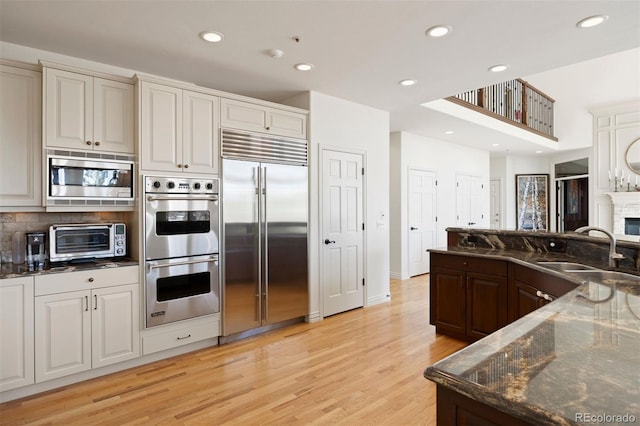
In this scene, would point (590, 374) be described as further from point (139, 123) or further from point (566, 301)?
point (139, 123)

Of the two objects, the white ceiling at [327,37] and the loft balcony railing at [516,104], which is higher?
the loft balcony railing at [516,104]

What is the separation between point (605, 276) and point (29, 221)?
428cm

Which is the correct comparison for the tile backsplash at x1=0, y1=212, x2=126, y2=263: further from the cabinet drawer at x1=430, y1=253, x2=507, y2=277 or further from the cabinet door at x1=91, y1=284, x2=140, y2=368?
the cabinet drawer at x1=430, y1=253, x2=507, y2=277

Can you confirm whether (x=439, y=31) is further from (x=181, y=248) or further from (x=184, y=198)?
(x=181, y=248)

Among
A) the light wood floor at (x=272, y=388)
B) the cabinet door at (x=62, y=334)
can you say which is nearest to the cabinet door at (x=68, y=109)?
the cabinet door at (x=62, y=334)

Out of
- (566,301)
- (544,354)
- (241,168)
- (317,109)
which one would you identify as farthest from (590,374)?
(317,109)

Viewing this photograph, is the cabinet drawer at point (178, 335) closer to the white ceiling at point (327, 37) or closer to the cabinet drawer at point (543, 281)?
the white ceiling at point (327, 37)

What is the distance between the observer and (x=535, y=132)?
290 inches

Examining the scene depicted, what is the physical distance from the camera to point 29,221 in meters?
2.88

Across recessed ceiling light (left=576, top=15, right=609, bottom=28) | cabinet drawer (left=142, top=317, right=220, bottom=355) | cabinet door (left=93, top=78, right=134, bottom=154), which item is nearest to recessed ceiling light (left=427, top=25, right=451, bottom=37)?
recessed ceiling light (left=576, top=15, right=609, bottom=28)

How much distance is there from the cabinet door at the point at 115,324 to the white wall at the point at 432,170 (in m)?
4.44

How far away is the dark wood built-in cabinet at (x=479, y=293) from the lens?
8.96ft

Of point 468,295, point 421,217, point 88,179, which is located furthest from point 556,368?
point 421,217

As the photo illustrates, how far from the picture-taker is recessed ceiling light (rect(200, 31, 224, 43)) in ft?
8.78
